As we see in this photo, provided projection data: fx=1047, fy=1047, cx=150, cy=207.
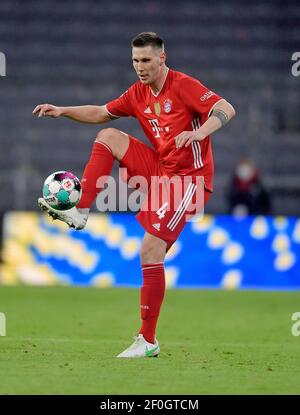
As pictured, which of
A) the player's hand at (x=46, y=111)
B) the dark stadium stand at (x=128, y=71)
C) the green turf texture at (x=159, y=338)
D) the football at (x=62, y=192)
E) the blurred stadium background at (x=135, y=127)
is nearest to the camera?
the green turf texture at (x=159, y=338)

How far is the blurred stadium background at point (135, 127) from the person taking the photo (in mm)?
13992

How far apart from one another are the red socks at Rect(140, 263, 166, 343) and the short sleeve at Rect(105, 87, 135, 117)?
1.25 metres

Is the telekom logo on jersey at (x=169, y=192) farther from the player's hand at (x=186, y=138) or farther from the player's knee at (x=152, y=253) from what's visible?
the player's hand at (x=186, y=138)

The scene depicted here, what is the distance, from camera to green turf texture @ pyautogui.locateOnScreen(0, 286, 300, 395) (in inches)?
232

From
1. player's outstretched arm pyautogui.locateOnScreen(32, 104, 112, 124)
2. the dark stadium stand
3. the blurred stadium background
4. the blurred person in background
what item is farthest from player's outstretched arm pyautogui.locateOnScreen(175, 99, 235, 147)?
the dark stadium stand

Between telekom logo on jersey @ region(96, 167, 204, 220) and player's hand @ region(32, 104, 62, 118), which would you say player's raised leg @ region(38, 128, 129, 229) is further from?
player's hand @ region(32, 104, 62, 118)

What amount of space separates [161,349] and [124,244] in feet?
20.6

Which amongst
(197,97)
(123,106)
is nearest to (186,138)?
(197,97)

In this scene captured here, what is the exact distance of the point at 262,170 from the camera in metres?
16.8

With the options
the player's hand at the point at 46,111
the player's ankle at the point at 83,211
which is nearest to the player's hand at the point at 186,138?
the player's ankle at the point at 83,211

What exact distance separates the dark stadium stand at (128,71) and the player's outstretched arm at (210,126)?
32.0 ft

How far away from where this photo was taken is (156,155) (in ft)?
24.6

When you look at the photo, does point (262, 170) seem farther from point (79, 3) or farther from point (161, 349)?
point (161, 349)

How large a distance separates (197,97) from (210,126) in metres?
0.36
